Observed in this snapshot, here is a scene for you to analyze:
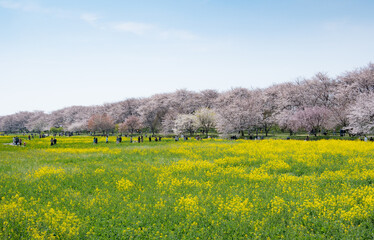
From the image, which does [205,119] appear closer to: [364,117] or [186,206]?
[364,117]

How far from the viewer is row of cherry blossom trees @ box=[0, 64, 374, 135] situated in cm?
6034

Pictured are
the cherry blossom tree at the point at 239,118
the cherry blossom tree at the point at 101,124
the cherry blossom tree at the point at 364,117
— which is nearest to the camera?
the cherry blossom tree at the point at 364,117

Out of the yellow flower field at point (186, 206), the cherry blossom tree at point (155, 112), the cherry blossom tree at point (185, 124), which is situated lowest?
the yellow flower field at point (186, 206)

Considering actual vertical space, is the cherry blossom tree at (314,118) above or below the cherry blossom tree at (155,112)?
below

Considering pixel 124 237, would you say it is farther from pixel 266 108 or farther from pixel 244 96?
pixel 244 96

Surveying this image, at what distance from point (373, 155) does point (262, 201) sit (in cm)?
1910

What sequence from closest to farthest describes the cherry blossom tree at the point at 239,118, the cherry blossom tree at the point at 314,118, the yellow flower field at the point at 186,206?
the yellow flower field at the point at 186,206, the cherry blossom tree at the point at 314,118, the cherry blossom tree at the point at 239,118

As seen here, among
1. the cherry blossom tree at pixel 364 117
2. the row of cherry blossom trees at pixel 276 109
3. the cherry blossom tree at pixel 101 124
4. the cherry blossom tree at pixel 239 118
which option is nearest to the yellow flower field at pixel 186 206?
the cherry blossom tree at pixel 364 117

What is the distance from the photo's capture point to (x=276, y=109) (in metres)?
79.2

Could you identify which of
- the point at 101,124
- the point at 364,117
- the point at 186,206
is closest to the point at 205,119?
the point at 364,117

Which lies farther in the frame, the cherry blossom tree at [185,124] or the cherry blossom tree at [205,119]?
the cherry blossom tree at [185,124]

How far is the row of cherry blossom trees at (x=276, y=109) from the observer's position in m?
60.3

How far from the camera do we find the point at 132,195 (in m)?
13.4

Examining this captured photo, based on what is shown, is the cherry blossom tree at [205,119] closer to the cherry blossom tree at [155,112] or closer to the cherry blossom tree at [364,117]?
the cherry blossom tree at [155,112]
